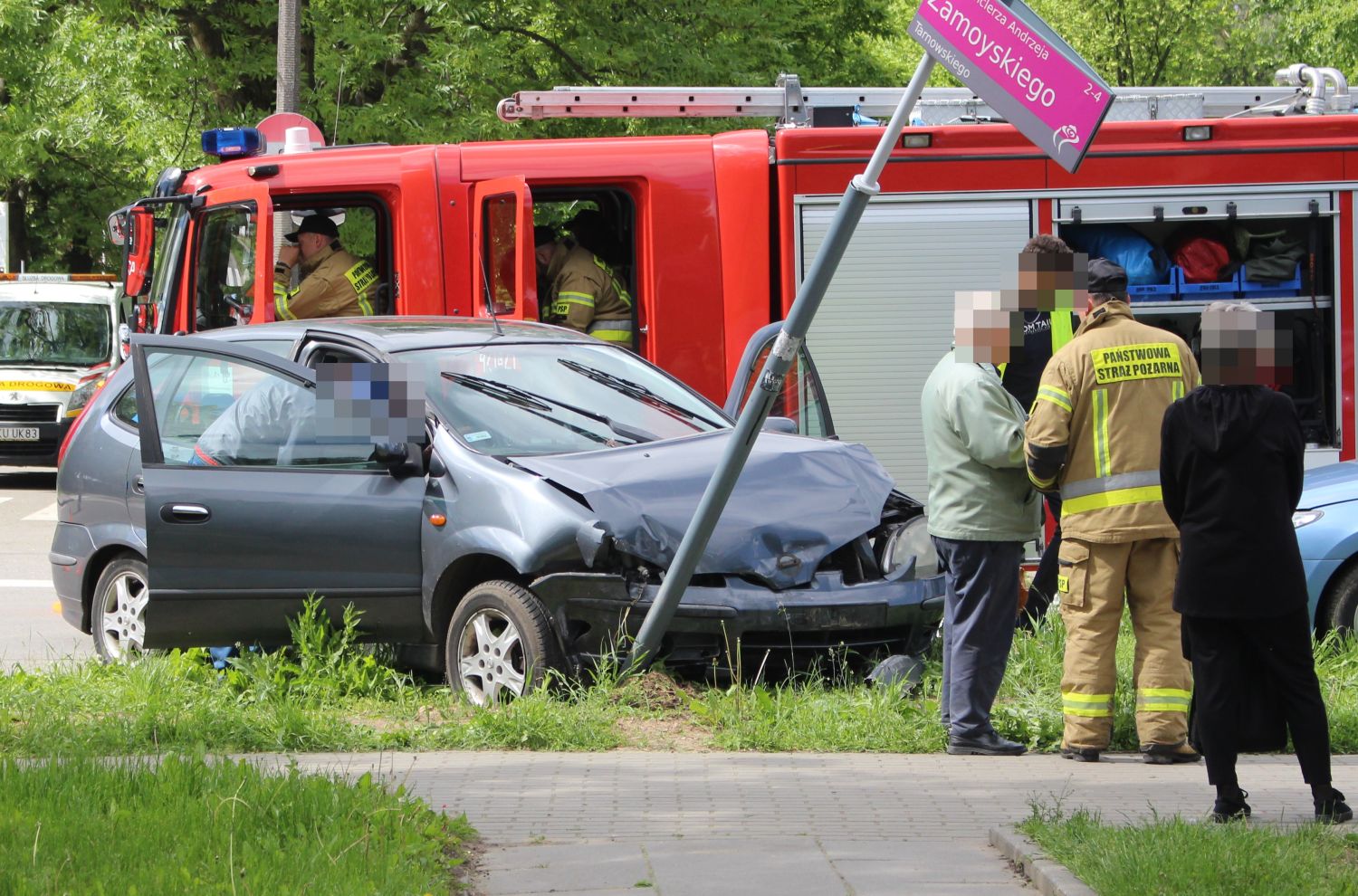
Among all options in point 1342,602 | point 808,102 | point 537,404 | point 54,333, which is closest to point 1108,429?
point 1342,602

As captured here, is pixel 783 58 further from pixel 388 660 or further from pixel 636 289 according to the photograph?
pixel 388 660

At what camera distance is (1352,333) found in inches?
397

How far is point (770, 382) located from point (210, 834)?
2584mm

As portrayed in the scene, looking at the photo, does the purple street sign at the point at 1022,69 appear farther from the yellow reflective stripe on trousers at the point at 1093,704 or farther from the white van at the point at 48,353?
the white van at the point at 48,353

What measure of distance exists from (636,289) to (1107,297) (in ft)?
16.0

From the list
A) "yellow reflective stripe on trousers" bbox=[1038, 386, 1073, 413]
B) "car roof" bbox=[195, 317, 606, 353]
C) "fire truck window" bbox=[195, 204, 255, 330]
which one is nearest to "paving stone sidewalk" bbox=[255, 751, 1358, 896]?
"yellow reflective stripe on trousers" bbox=[1038, 386, 1073, 413]

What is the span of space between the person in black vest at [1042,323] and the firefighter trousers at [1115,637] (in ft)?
1.92

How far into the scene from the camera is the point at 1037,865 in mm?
4383

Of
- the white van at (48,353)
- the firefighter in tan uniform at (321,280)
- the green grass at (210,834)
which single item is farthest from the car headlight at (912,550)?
the white van at (48,353)

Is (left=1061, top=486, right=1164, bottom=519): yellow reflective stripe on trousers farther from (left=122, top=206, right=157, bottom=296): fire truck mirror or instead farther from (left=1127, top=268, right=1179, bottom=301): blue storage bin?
(left=122, top=206, right=157, bottom=296): fire truck mirror

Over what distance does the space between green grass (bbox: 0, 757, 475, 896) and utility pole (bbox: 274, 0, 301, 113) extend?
42.2ft

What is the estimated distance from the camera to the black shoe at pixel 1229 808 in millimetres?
4910

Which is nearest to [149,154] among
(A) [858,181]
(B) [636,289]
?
(B) [636,289]

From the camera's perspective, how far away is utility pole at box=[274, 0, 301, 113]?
55.8 feet
